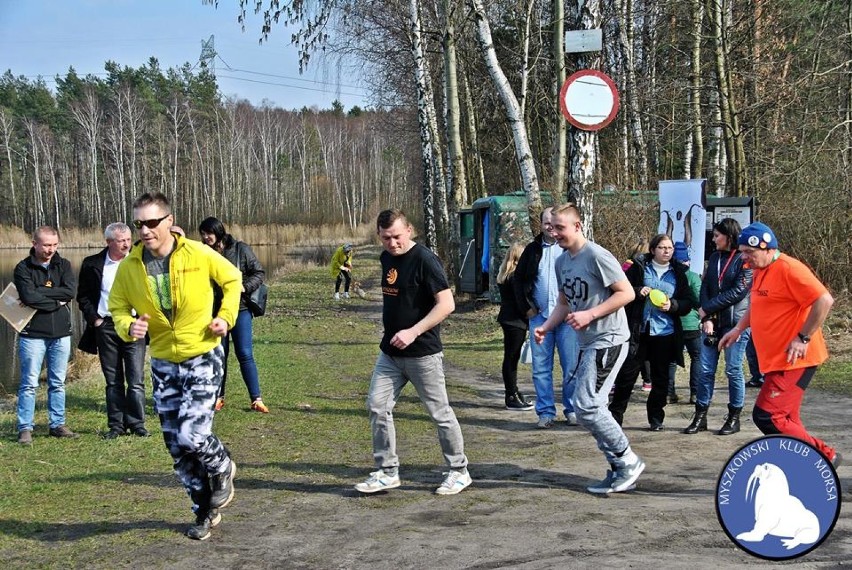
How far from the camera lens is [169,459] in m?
8.00

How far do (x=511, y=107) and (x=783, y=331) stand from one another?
1023cm

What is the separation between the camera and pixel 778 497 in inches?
179

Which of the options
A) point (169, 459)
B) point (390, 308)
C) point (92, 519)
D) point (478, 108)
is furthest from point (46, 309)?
point (478, 108)

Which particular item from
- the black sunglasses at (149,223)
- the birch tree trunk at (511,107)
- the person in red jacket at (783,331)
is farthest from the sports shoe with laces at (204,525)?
the birch tree trunk at (511,107)

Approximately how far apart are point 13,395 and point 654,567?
1208cm

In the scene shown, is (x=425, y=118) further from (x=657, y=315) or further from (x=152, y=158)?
(x=152, y=158)

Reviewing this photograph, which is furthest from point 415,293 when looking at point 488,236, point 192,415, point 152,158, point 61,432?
point 152,158

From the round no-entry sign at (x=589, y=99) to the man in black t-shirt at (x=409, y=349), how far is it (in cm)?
385

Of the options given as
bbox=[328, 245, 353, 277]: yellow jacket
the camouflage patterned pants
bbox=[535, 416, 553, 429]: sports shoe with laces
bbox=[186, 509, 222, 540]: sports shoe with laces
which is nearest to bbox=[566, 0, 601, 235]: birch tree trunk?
bbox=[535, 416, 553, 429]: sports shoe with laces

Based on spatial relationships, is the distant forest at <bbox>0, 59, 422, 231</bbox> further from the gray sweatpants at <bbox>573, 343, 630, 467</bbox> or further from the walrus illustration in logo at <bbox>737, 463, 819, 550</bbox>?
the walrus illustration in logo at <bbox>737, 463, 819, 550</bbox>

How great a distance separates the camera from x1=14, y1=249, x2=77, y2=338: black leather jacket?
28.3 ft

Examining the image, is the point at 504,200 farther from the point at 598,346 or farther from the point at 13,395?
the point at 598,346

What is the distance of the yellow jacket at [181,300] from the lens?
576 cm

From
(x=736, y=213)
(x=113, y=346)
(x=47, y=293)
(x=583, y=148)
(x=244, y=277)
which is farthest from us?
(x=736, y=213)
